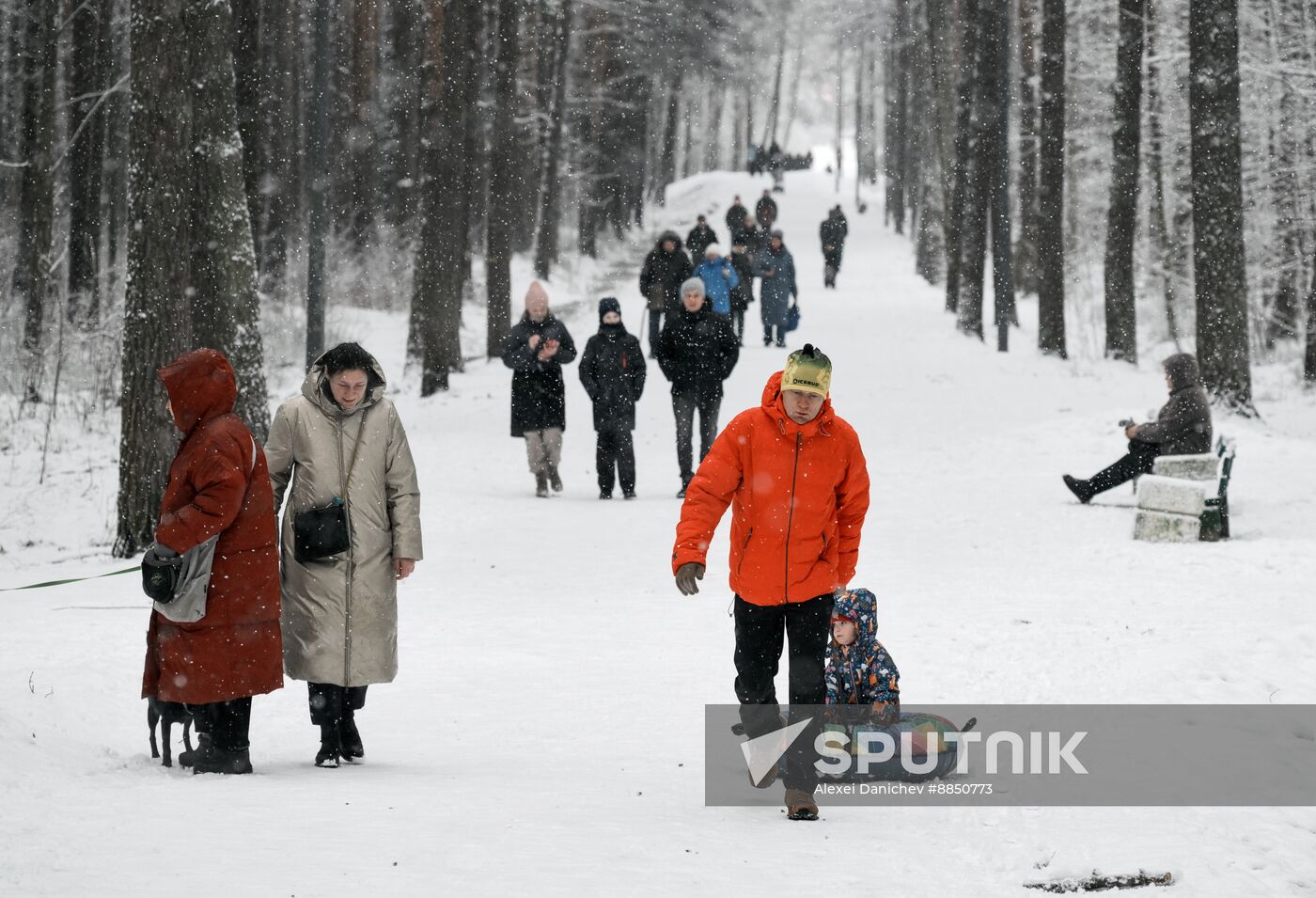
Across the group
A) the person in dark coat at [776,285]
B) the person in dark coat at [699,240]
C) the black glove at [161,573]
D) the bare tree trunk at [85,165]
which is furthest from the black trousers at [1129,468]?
the bare tree trunk at [85,165]

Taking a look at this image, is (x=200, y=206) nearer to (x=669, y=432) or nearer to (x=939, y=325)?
(x=669, y=432)

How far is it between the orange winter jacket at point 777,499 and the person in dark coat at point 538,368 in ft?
26.3

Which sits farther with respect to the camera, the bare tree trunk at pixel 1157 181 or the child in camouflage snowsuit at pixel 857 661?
the bare tree trunk at pixel 1157 181

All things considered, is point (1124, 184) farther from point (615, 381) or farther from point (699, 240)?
point (615, 381)

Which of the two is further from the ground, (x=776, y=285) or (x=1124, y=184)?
(x=1124, y=184)

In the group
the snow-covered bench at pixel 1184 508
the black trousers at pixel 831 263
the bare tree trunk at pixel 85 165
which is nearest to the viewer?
the snow-covered bench at pixel 1184 508

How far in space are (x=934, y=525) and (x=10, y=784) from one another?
353 inches

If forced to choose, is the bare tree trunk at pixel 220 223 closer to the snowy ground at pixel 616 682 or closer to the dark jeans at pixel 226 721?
the snowy ground at pixel 616 682

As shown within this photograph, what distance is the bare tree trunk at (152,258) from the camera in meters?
10.3

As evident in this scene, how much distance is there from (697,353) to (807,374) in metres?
8.04

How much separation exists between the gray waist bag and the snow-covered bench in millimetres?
7888

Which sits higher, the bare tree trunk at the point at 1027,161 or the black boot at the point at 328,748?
the bare tree trunk at the point at 1027,161

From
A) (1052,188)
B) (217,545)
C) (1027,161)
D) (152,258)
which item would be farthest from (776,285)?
(217,545)

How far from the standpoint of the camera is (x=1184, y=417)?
12.2 meters
